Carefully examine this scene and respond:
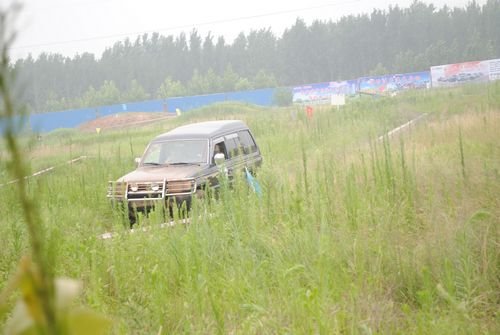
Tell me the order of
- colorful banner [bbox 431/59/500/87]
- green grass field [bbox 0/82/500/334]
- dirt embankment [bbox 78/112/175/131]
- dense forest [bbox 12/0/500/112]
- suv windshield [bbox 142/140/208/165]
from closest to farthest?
1. green grass field [bbox 0/82/500/334]
2. suv windshield [bbox 142/140/208/165]
3. colorful banner [bbox 431/59/500/87]
4. dirt embankment [bbox 78/112/175/131]
5. dense forest [bbox 12/0/500/112]

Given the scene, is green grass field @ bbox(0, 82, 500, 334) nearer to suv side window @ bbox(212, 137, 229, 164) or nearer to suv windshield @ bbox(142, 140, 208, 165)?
suv windshield @ bbox(142, 140, 208, 165)

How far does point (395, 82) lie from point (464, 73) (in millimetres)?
6852

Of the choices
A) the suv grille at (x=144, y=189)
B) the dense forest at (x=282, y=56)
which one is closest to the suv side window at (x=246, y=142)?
the suv grille at (x=144, y=189)

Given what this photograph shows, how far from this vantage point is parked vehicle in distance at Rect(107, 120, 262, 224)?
8195mm

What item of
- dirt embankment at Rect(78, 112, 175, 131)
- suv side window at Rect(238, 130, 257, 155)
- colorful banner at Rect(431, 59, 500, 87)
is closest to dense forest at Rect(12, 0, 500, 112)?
colorful banner at Rect(431, 59, 500, 87)

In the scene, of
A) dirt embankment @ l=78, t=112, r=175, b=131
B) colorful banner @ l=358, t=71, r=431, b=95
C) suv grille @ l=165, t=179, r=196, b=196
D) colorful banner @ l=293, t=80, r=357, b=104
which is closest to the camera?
suv grille @ l=165, t=179, r=196, b=196

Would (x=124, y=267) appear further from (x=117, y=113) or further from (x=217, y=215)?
(x=117, y=113)

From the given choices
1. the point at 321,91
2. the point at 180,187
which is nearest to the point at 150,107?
the point at 321,91

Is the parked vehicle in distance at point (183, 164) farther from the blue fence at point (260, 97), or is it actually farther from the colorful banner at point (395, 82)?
the colorful banner at point (395, 82)

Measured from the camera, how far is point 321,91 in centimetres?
5466

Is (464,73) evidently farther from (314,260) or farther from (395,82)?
(314,260)

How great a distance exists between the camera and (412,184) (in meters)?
5.40

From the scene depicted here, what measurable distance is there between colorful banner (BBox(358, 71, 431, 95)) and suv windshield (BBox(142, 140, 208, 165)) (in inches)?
1618

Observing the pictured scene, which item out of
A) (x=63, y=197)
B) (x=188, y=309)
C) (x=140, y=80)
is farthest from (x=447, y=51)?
(x=188, y=309)
